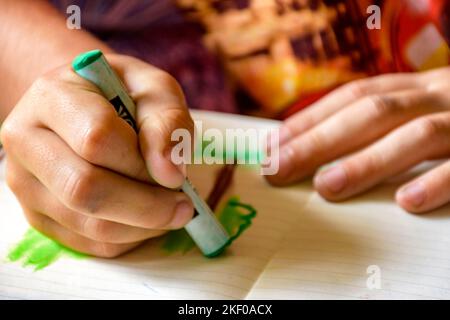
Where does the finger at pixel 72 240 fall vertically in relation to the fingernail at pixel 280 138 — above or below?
above

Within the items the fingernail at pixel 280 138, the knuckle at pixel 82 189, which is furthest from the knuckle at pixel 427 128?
the knuckle at pixel 82 189

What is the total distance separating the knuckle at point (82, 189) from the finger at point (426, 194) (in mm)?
295

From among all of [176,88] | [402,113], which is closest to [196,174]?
[176,88]

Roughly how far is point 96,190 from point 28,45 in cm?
25

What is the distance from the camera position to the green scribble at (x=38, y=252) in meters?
0.49

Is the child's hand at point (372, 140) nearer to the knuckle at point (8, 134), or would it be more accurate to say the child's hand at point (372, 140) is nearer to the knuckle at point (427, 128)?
the knuckle at point (427, 128)

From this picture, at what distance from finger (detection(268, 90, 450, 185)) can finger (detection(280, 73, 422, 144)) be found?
0.03 m

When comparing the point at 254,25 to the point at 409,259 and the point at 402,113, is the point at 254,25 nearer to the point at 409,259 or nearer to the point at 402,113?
the point at 402,113

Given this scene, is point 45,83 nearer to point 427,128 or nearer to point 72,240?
point 72,240

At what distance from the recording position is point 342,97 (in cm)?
68

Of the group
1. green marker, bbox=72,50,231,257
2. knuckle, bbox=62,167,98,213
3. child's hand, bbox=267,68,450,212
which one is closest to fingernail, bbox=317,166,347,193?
child's hand, bbox=267,68,450,212

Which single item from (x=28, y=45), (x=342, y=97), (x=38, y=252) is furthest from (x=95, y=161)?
(x=342, y=97)

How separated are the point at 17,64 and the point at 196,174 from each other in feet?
Result: 0.73

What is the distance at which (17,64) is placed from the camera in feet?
2.01
